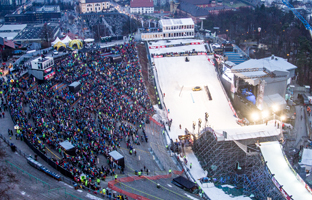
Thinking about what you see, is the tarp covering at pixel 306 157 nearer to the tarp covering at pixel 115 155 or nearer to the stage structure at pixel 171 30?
the tarp covering at pixel 115 155

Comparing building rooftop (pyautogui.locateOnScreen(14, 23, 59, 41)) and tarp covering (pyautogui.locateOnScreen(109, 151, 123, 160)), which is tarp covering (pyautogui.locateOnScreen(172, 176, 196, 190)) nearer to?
tarp covering (pyautogui.locateOnScreen(109, 151, 123, 160))

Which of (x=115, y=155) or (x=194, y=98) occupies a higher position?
(x=115, y=155)

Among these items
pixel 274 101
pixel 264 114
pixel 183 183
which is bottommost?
pixel 183 183

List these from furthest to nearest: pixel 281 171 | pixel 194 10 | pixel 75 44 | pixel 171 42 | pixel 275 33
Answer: pixel 194 10, pixel 275 33, pixel 171 42, pixel 75 44, pixel 281 171

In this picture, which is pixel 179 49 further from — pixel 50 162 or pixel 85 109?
pixel 50 162

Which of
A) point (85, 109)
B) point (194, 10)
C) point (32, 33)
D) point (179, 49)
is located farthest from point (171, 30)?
point (194, 10)

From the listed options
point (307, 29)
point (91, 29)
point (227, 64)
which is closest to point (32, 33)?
point (91, 29)

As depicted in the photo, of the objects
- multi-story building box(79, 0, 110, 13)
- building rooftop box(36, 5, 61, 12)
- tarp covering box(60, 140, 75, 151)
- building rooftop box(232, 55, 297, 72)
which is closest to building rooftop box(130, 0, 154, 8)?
multi-story building box(79, 0, 110, 13)
